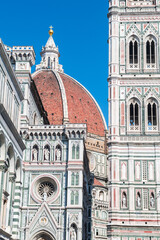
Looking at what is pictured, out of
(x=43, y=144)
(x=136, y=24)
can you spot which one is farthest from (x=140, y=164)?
(x=136, y=24)

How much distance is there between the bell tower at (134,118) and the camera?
3325 centimetres

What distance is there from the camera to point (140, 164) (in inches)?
1368

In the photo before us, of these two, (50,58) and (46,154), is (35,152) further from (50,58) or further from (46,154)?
(50,58)

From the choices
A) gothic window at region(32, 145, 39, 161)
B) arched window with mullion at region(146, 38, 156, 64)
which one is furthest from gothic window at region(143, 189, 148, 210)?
arched window with mullion at region(146, 38, 156, 64)

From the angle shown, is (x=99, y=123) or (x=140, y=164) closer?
(x=140, y=164)

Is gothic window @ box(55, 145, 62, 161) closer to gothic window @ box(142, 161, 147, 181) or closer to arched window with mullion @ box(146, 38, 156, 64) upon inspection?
gothic window @ box(142, 161, 147, 181)

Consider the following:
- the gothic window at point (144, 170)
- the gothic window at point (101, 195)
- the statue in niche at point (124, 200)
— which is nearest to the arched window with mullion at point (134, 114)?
the gothic window at point (144, 170)

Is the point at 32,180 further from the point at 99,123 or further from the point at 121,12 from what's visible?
the point at 99,123

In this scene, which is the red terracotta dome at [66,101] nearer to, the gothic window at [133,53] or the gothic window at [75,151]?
the gothic window at [75,151]

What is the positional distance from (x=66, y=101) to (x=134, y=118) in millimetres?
40644

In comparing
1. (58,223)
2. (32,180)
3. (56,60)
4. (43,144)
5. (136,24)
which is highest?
(56,60)

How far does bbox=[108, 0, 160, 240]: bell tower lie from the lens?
1309 inches

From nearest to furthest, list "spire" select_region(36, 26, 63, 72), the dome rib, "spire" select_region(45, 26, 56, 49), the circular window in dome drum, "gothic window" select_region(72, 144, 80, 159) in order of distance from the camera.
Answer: the circular window in dome drum, "gothic window" select_region(72, 144, 80, 159), the dome rib, "spire" select_region(36, 26, 63, 72), "spire" select_region(45, 26, 56, 49)

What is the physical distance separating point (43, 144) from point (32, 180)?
3091mm
